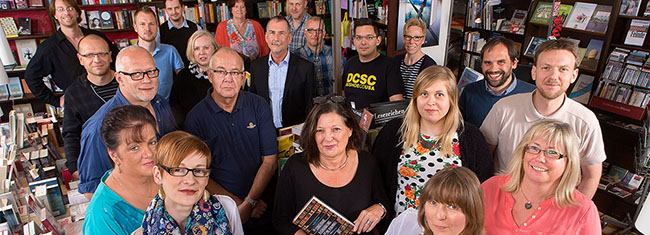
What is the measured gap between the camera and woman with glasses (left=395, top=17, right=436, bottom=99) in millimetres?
3107

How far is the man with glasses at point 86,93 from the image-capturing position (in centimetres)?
236

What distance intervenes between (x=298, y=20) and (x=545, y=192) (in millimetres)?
3138

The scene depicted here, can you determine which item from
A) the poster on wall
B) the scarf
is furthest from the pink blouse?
the poster on wall

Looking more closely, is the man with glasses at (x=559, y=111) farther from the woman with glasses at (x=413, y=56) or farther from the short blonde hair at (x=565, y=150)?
the woman with glasses at (x=413, y=56)

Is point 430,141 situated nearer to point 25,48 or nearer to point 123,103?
point 123,103

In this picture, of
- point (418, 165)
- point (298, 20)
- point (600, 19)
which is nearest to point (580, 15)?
point (600, 19)

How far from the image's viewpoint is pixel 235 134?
2330 millimetres

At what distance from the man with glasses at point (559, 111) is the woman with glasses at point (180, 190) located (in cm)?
164

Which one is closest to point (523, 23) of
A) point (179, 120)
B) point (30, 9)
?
point (179, 120)

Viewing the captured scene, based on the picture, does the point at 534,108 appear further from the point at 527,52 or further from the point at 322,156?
the point at 527,52

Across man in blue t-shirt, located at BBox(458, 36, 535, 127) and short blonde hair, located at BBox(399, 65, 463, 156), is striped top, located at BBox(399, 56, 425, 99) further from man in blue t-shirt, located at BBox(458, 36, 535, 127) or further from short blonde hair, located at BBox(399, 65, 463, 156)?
short blonde hair, located at BBox(399, 65, 463, 156)

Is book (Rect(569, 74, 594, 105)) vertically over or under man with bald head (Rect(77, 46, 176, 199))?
under

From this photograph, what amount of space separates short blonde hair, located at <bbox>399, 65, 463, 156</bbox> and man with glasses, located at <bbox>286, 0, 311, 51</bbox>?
2.33 meters

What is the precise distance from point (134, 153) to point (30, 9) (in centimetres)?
468
